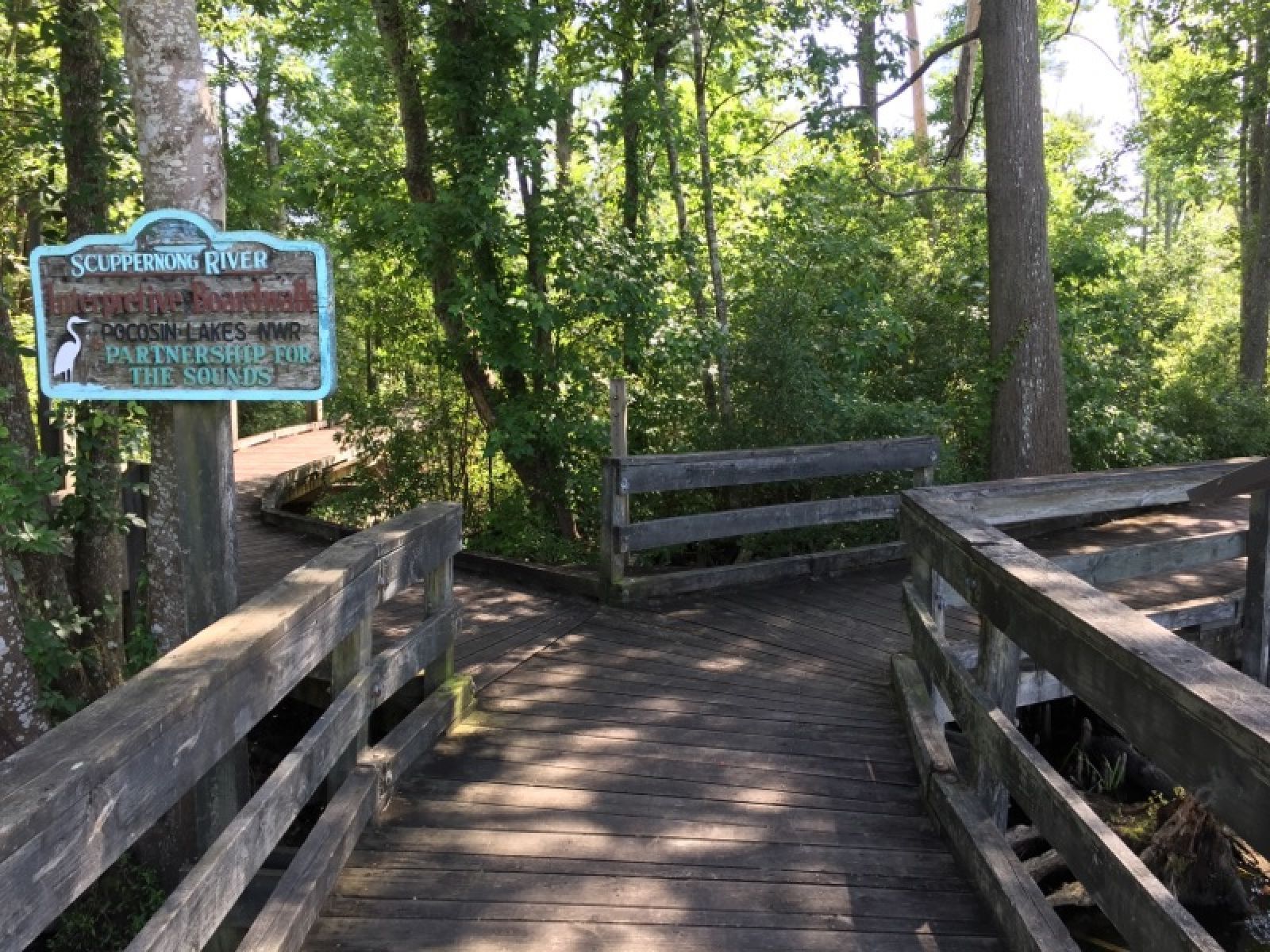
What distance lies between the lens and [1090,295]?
465 inches

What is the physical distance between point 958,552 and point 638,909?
167 cm

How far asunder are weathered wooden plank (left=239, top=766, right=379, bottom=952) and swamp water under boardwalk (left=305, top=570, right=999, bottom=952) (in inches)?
3.8

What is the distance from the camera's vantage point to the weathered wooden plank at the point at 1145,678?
5.77 ft

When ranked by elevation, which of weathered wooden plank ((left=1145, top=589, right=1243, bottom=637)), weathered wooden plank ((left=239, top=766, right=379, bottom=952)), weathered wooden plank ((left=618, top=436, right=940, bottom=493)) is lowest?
weathered wooden plank ((left=239, top=766, right=379, bottom=952))

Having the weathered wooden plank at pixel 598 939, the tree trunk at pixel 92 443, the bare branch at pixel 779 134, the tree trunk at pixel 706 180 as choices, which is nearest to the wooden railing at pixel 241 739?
the weathered wooden plank at pixel 598 939

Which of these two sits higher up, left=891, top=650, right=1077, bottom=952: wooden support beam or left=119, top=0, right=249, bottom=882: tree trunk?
left=119, top=0, right=249, bottom=882: tree trunk

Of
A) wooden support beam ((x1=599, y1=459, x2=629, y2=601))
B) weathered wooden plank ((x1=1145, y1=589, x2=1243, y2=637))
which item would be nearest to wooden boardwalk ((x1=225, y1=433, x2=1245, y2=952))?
wooden support beam ((x1=599, y1=459, x2=629, y2=601))

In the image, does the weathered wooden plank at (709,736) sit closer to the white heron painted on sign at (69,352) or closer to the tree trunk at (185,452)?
the tree trunk at (185,452)

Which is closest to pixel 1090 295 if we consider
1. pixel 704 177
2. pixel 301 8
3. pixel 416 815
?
pixel 704 177

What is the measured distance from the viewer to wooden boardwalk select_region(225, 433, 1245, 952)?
119 inches

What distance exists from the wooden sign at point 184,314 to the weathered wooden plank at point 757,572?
4.05 m

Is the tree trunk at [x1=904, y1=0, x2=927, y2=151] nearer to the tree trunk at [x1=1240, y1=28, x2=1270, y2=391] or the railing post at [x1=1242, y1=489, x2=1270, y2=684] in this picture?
the tree trunk at [x1=1240, y1=28, x2=1270, y2=391]

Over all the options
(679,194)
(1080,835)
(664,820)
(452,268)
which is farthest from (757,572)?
(1080,835)

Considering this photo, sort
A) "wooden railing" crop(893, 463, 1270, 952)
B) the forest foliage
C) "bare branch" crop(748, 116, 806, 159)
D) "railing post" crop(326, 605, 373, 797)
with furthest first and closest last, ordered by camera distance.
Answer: "bare branch" crop(748, 116, 806, 159) → the forest foliage → "railing post" crop(326, 605, 373, 797) → "wooden railing" crop(893, 463, 1270, 952)
